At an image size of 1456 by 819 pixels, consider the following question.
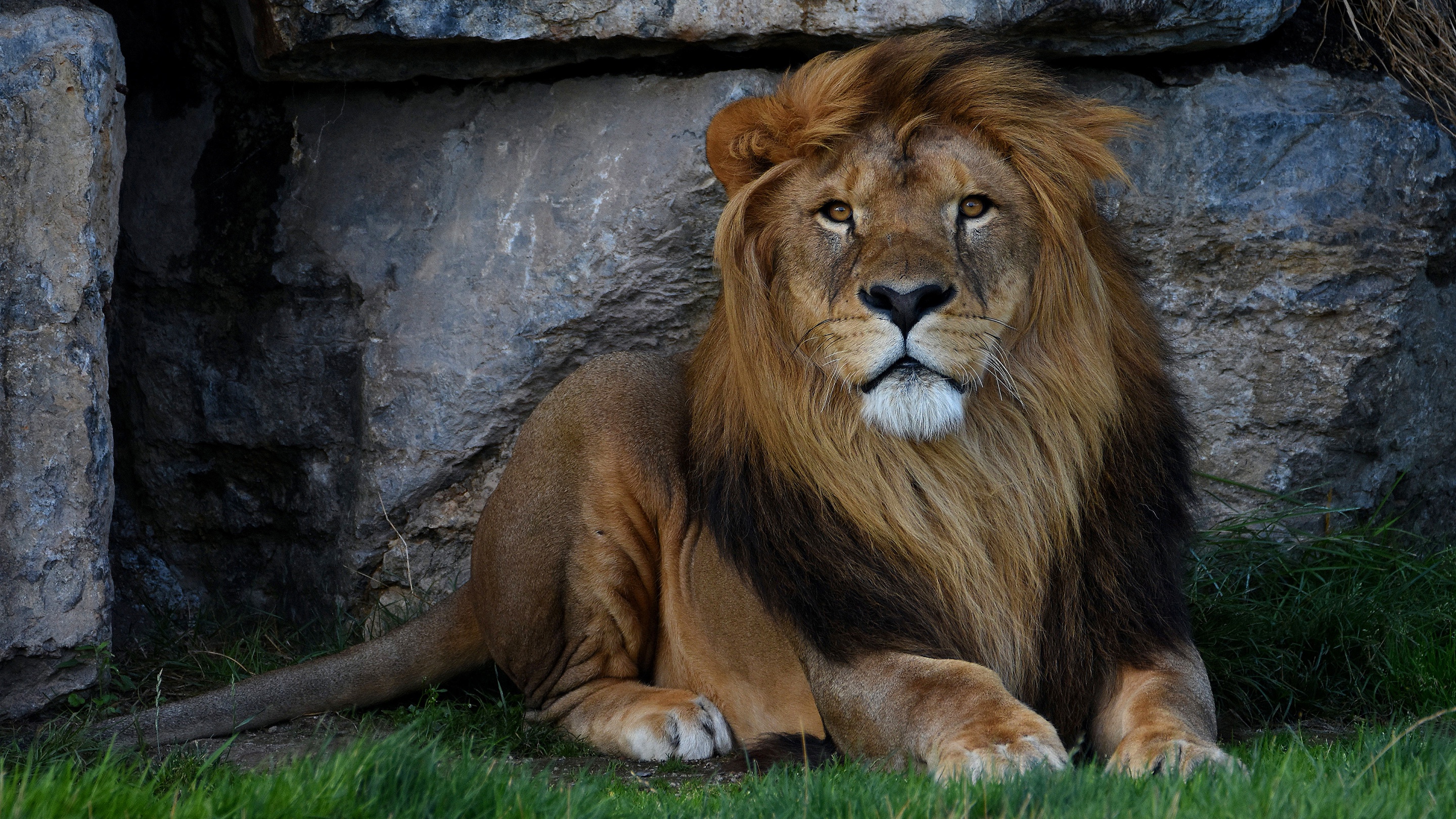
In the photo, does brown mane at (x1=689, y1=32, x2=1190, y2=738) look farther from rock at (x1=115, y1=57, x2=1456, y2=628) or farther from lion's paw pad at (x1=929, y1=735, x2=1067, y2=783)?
rock at (x1=115, y1=57, x2=1456, y2=628)

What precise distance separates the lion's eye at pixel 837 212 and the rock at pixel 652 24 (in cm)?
112

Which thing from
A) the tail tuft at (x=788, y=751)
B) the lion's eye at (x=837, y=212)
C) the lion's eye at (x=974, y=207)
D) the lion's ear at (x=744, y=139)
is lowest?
the tail tuft at (x=788, y=751)

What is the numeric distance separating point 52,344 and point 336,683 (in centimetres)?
117

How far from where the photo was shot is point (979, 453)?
119 inches

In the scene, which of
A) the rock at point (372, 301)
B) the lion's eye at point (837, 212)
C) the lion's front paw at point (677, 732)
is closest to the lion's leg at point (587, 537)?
the lion's front paw at point (677, 732)

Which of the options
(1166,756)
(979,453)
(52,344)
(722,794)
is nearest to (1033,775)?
(1166,756)

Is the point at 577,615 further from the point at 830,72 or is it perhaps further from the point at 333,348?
the point at 830,72

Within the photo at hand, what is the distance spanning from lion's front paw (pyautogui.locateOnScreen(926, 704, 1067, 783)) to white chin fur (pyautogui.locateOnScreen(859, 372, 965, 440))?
0.60 metres

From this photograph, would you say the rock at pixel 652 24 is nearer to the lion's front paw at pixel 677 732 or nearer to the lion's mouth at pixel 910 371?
the lion's mouth at pixel 910 371

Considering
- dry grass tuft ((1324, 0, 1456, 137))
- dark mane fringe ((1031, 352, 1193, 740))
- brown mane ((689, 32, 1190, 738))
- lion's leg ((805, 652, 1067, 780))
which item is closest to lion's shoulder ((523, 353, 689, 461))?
brown mane ((689, 32, 1190, 738))

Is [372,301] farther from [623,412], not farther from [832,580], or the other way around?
[832,580]

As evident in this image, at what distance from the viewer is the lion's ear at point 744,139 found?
316 cm

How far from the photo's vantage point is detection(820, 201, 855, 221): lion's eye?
3025 millimetres

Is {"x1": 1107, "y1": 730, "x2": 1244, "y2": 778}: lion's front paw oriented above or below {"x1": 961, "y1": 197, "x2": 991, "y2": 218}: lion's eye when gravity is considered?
below
